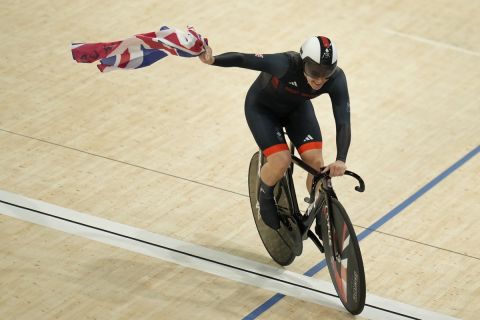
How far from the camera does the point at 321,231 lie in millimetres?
6254

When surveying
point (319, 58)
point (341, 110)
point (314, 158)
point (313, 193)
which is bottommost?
point (313, 193)

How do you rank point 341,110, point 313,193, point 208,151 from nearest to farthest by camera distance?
point 341,110, point 313,193, point 208,151

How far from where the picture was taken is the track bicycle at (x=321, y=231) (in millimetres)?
5836

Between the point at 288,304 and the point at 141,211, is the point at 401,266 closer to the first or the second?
the point at 288,304

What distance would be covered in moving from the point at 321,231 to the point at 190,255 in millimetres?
989

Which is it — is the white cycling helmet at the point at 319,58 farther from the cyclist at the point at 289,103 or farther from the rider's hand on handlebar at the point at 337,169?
the rider's hand on handlebar at the point at 337,169

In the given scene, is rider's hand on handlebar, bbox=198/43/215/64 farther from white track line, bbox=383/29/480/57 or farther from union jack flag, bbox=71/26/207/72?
white track line, bbox=383/29/480/57

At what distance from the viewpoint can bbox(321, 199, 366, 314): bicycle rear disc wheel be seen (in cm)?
579

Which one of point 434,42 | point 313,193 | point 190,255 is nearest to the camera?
point 313,193

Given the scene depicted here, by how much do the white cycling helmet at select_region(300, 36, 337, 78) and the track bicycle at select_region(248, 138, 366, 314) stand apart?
59 centimetres

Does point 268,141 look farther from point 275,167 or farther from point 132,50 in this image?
point 132,50

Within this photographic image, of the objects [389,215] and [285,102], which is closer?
[285,102]

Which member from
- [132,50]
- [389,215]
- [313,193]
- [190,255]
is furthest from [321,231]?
[132,50]

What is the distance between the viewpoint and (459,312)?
631cm
